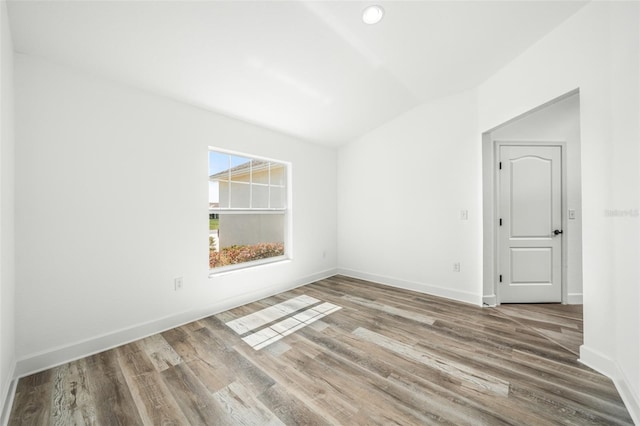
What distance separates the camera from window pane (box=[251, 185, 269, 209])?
3.54m

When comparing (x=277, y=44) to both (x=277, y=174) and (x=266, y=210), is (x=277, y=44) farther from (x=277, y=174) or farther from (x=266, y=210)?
(x=266, y=210)

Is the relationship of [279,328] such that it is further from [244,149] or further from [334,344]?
[244,149]

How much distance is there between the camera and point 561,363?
1949 mm

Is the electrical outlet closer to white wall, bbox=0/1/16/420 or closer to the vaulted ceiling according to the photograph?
white wall, bbox=0/1/16/420

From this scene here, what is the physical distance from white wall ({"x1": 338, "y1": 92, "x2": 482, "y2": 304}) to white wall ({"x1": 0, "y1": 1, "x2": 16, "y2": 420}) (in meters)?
3.97

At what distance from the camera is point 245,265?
3.44 meters

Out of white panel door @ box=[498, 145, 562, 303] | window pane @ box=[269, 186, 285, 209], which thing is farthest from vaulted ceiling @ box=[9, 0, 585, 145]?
white panel door @ box=[498, 145, 562, 303]

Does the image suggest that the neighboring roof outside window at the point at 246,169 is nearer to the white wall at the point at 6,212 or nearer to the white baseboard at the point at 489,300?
the white wall at the point at 6,212

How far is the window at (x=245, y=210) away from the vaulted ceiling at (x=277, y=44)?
713mm

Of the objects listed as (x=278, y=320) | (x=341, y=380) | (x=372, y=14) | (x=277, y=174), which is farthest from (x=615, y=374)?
(x=277, y=174)

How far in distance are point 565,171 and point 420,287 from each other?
246cm

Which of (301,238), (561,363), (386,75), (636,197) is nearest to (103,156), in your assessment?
(301,238)

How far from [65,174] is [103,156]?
303 millimetres

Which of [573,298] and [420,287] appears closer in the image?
[573,298]
